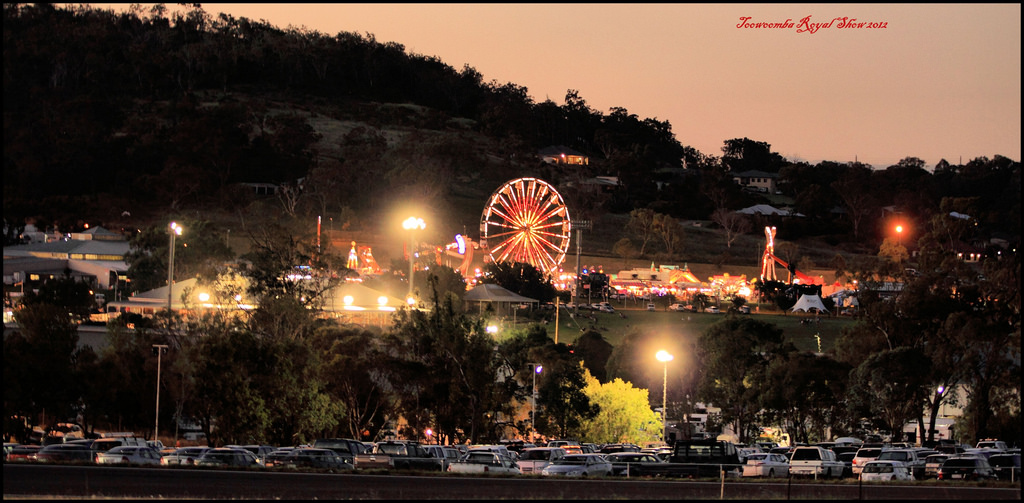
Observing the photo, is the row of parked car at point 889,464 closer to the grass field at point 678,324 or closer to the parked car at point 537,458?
the parked car at point 537,458

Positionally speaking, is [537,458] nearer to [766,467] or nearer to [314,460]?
[766,467]

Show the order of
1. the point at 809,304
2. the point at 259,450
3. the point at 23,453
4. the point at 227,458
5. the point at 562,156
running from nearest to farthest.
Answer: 1. the point at 227,458
2. the point at 23,453
3. the point at 259,450
4. the point at 809,304
5. the point at 562,156

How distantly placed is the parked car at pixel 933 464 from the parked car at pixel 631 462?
5.99 metres

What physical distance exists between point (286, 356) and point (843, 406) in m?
20.7

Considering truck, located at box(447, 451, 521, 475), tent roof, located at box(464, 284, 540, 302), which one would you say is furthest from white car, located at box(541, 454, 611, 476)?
tent roof, located at box(464, 284, 540, 302)

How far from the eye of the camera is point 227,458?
26.2m

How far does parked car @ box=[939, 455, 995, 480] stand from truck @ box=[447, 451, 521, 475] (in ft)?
30.3

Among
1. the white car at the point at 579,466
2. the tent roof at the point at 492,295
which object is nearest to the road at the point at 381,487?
the white car at the point at 579,466

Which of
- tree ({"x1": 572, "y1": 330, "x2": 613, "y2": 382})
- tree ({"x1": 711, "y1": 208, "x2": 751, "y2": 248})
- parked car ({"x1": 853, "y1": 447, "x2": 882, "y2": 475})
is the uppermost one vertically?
tree ({"x1": 711, "y1": 208, "x2": 751, "y2": 248})

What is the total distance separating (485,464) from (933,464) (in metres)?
10.4

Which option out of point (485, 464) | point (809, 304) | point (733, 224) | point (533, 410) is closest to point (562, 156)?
point (733, 224)

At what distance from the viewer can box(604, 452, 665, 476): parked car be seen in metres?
26.6

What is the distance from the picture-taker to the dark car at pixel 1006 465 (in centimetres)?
2531

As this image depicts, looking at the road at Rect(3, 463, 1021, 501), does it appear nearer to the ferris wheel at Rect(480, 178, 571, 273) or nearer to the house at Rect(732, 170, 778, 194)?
the ferris wheel at Rect(480, 178, 571, 273)
